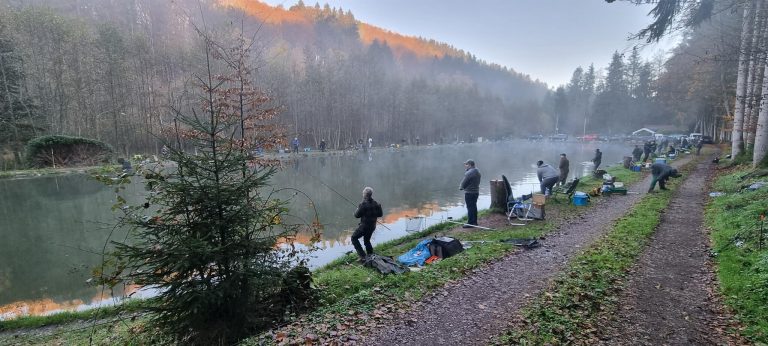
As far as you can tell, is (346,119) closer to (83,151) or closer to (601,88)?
(83,151)

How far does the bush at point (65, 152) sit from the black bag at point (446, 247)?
3353cm

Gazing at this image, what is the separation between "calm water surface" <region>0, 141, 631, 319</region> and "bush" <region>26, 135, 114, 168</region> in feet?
14.8

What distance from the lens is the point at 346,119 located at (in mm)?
57969

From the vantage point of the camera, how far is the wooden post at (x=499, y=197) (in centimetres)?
1313

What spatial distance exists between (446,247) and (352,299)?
138 inches

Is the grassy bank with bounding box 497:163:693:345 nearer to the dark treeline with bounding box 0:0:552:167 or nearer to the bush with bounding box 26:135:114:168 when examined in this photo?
the dark treeline with bounding box 0:0:552:167

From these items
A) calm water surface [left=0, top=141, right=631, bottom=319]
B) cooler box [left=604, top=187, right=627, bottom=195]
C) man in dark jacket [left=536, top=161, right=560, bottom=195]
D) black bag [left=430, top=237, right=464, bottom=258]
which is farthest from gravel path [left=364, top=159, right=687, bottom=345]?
Answer: cooler box [left=604, top=187, right=627, bottom=195]

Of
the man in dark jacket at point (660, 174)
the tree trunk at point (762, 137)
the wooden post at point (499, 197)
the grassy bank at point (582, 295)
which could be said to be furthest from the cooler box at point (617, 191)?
the grassy bank at point (582, 295)

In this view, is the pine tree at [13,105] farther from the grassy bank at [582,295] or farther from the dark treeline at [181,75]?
the grassy bank at [582,295]

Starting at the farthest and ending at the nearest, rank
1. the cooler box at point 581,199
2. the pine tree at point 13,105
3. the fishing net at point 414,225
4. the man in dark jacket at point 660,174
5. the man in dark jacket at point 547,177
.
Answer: the pine tree at point 13,105
the man in dark jacket at point 660,174
the man in dark jacket at point 547,177
the cooler box at point 581,199
the fishing net at point 414,225

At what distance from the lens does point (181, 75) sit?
38.2 metres

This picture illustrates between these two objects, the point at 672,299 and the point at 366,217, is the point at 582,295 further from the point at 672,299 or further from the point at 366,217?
the point at 366,217

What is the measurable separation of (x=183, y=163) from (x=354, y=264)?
16.3ft

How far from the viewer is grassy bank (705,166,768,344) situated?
16.2ft
